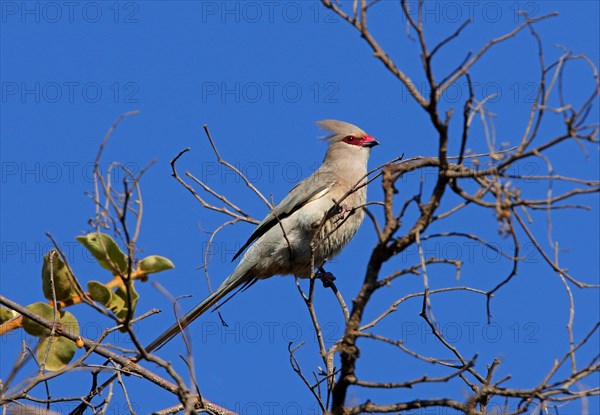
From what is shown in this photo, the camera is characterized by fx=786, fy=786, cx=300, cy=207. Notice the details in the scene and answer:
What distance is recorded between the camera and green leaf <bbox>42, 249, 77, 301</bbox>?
3.62 m

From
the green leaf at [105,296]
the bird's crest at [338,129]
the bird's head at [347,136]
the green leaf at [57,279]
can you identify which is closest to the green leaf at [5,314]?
the green leaf at [57,279]

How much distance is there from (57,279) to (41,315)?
19cm

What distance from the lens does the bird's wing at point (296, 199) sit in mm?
6492

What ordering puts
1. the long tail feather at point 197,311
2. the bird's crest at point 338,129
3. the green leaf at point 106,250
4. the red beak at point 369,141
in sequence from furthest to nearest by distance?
the bird's crest at point 338,129, the red beak at point 369,141, the long tail feather at point 197,311, the green leaf at point 106,250

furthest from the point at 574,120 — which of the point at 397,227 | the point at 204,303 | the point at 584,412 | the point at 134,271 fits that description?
the point at 204,303

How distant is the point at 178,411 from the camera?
3.85 meters

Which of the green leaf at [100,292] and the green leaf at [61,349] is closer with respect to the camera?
the green leaf at [100,292]

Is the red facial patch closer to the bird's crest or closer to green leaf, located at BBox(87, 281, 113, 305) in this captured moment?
the bird's crest

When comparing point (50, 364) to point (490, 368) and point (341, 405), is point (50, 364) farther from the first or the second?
point (490, 368)

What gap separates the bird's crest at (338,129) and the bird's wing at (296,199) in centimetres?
72

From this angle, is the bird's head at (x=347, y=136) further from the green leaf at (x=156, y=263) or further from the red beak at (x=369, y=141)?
the green leaf at (x=156, y=263)

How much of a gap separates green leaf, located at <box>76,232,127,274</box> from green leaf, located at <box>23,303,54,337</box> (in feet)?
1.20

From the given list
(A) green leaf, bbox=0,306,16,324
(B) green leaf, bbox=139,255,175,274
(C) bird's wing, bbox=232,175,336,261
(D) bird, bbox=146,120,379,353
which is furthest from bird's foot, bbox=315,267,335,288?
(A) green leaf, bbox=0,306,16,324

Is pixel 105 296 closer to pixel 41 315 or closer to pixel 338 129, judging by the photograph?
pixel 41 315
